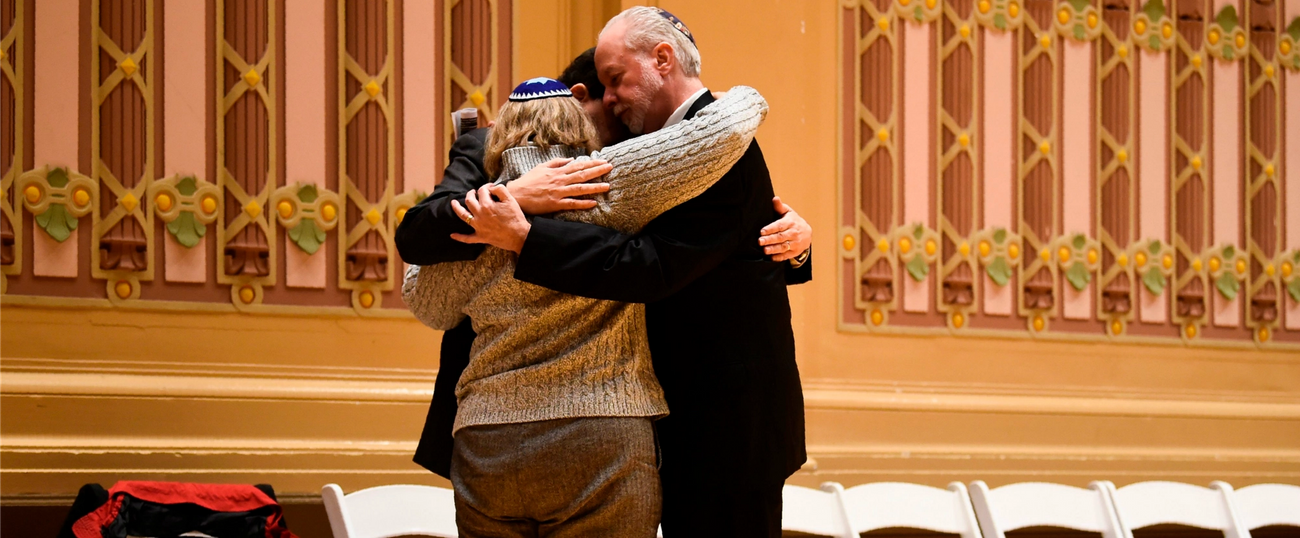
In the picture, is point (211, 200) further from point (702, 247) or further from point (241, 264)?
point (702, 247)

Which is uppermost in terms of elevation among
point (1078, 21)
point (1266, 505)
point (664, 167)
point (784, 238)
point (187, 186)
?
point (1078, 21)

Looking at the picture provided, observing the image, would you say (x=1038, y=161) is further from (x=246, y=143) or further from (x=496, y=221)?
(x=496, y=221)

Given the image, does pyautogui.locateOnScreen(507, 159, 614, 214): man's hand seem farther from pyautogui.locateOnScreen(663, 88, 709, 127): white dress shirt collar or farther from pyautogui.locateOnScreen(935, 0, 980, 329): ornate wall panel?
pyautogui.locateOnScreen(935, 0, 980, 329): ornate wall panel

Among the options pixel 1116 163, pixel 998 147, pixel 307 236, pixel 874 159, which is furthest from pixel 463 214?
pixel 1116 163

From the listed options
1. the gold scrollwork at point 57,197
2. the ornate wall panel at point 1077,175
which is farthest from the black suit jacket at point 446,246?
the ornate wall panel at point 1077,175

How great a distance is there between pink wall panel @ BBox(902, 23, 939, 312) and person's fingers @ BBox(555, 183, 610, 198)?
2717mm

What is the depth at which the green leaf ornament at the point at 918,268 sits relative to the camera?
432cm

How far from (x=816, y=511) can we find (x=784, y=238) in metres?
1.62

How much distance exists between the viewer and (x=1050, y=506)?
3734 millimetres

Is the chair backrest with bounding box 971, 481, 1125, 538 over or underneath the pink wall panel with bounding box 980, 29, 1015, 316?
underneath

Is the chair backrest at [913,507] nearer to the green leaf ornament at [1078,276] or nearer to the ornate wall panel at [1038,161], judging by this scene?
the ornate wall panel at [1038,161]

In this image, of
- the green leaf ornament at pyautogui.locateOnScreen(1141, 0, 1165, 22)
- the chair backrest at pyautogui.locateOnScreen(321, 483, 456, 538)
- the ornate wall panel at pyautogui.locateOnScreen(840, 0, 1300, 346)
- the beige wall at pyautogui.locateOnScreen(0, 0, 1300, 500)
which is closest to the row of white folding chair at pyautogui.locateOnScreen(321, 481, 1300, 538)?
the chair backrest at pyautogui.locateOnScreen(321, 483, 456, 538)

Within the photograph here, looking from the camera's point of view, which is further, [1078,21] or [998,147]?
[1078,21]

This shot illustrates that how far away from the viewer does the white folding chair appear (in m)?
3.83
